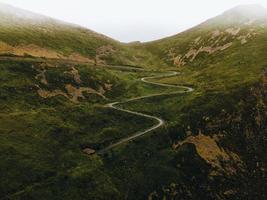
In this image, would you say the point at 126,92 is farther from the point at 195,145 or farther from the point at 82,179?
the point at 82,179

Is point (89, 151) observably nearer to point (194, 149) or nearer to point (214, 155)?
point (194, 149)

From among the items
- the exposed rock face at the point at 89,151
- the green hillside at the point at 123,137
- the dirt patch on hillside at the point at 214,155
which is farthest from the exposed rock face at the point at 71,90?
the dirt patch on hillside at the point at 214,155

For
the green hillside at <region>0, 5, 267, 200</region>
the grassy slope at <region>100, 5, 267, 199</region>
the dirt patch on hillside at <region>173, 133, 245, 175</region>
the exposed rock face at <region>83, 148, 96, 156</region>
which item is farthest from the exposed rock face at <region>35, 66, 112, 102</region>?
the dirt patch on hillside at <region>173, 133, 245, 175</region>

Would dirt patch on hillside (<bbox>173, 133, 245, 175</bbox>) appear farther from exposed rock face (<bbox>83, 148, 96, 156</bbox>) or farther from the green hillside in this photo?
exposed rock face (<bbox>83, 148, 96, 156</bbox>)

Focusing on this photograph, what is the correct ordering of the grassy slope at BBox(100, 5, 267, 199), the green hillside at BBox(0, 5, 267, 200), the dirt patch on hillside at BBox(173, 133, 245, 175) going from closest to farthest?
the green hillside at BBox(0, 5, 267, 200)
the grassy slope at BBox(100, 5, 267, 199)
the dirt patch on hillside at BBox(173, 133, 245, 175)

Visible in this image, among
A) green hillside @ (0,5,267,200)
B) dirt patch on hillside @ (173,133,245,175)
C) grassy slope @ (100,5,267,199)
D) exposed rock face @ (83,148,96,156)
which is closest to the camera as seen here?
green hillside @ (0,5,267,200)

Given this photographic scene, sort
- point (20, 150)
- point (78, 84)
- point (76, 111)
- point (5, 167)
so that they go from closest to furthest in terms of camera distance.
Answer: point (5, 167) → point (20, 150) → point (76, 111) → point (78, 84)

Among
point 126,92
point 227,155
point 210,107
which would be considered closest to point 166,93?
point 126,92

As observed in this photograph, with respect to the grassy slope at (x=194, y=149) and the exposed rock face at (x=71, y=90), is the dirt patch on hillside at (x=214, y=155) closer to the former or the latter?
the grassy slope at (x=194, y=149)

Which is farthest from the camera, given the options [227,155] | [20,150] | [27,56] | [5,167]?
[27,56]

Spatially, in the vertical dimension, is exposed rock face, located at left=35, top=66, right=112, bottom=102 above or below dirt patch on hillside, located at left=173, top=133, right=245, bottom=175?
above

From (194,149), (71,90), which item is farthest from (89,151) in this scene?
(71,90)
